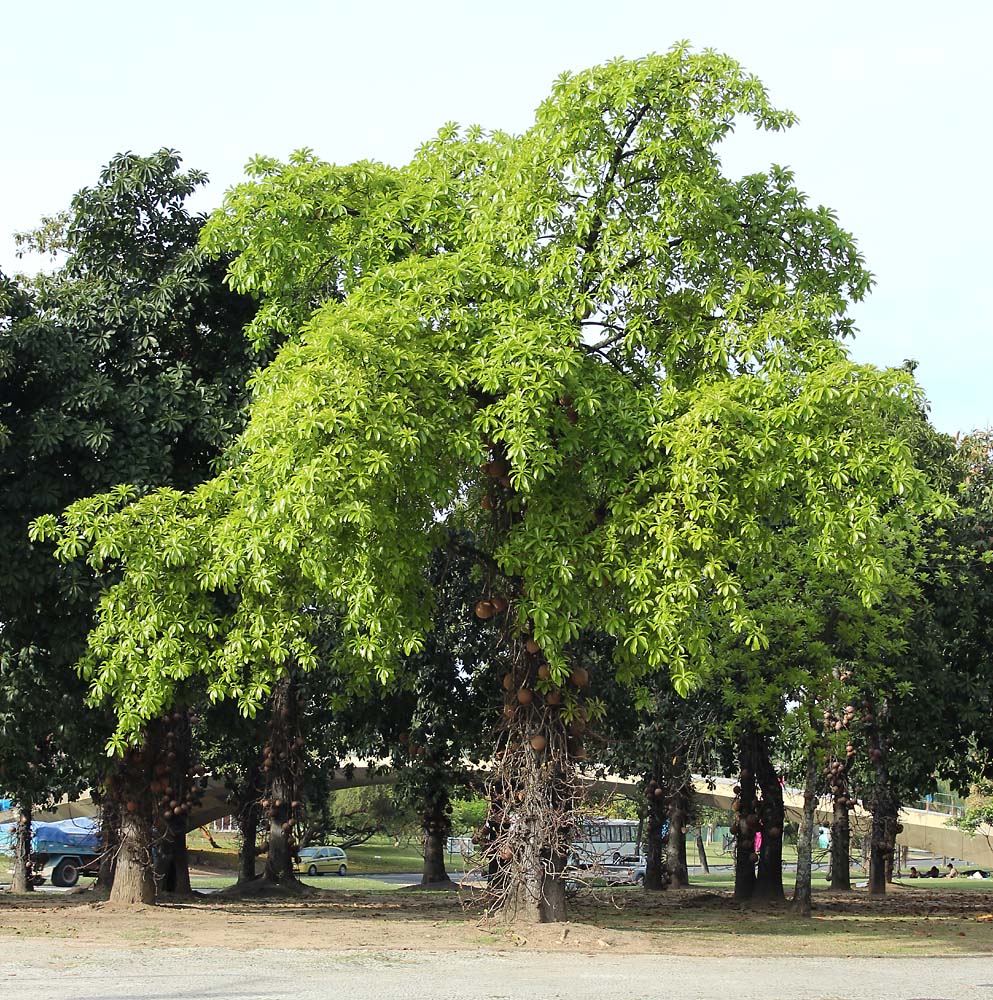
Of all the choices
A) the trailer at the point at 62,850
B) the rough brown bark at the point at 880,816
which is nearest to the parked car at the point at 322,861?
the trailer at the point at 62,850

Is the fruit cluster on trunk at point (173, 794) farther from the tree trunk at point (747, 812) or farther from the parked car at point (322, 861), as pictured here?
the parked car at point (322, 861)

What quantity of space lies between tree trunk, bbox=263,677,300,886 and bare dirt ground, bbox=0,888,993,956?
15.8 ft

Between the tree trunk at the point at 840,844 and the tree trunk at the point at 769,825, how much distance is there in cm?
508

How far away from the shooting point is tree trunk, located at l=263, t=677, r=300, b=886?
100 feet

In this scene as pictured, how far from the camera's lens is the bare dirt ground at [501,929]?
1635 cm

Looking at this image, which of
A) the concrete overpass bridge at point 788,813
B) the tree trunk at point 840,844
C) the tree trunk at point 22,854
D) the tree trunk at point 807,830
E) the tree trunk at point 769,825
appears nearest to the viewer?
the tree trunk at point 807,830

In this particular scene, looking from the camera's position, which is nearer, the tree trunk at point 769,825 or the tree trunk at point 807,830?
the tree trunk at point 807,830

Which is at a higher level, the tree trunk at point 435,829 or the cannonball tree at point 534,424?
the cannonball tree at point 534,424

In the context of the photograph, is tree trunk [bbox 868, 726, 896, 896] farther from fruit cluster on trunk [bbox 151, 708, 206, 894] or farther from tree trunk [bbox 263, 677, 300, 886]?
fruit cluster on trunk [bbox 151, 708, 206, 894]

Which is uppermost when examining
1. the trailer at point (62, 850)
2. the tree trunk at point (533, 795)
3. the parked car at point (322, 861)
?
the tree trunk at point (533, 795)

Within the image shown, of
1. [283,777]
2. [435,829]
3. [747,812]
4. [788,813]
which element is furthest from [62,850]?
[788,813]

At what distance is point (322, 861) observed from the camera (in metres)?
66.2

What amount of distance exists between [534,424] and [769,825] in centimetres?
1428

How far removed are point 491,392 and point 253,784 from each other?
82.7 feet
